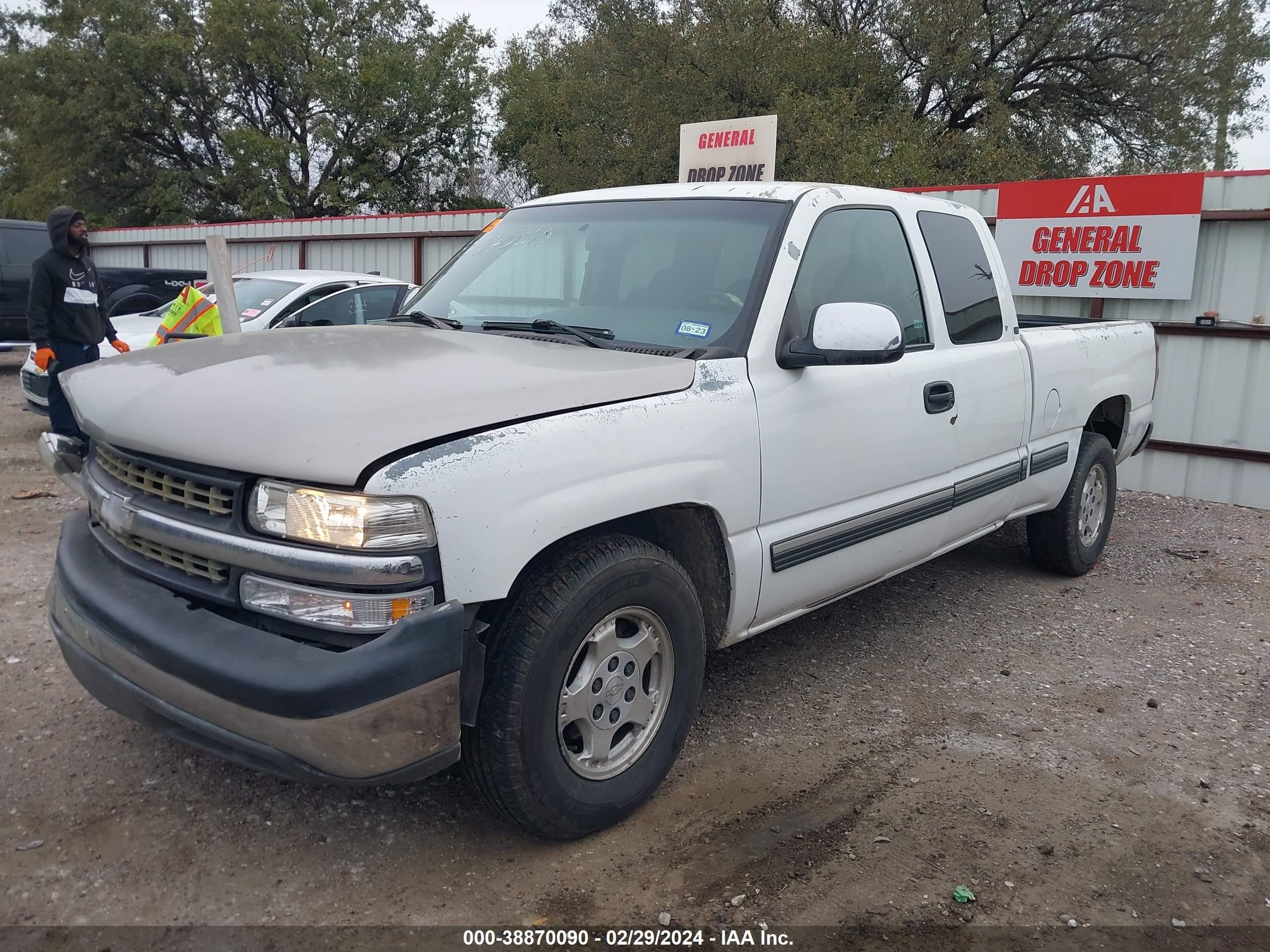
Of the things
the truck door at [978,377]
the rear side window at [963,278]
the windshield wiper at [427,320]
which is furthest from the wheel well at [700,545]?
the rear side window at [963,278]

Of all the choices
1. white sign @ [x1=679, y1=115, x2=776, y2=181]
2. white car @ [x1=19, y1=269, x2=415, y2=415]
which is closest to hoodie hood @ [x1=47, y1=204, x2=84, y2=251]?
white car @ [x1=19, y1=269, x2=415, y2=415]

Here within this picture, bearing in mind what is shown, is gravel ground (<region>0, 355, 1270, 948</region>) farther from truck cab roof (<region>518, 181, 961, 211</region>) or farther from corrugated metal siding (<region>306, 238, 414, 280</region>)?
corrugated metal siding (<region>306, 238, 414, 280</region>)

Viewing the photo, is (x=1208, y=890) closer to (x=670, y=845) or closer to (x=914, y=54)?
(x=670, y=845)

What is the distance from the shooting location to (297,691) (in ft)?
7.80

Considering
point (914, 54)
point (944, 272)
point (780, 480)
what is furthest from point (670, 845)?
point (914, 54)

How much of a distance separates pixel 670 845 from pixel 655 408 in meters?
1.28

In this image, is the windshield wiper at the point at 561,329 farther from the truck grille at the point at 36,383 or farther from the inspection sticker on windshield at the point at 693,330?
the truck grille at the point at 36,383

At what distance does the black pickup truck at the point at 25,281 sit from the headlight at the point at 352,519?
39.5ft

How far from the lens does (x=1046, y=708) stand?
13.7 feet

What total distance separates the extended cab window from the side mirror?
0.54ft

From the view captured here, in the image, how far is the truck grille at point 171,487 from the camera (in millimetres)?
2625

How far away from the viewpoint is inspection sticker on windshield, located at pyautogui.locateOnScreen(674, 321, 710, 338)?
11.4 ft

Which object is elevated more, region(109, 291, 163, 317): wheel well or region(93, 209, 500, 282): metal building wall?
region(93, 209, 500, 282): metal building wall

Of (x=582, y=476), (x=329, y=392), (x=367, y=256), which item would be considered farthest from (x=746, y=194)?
(x=367, y=256)
